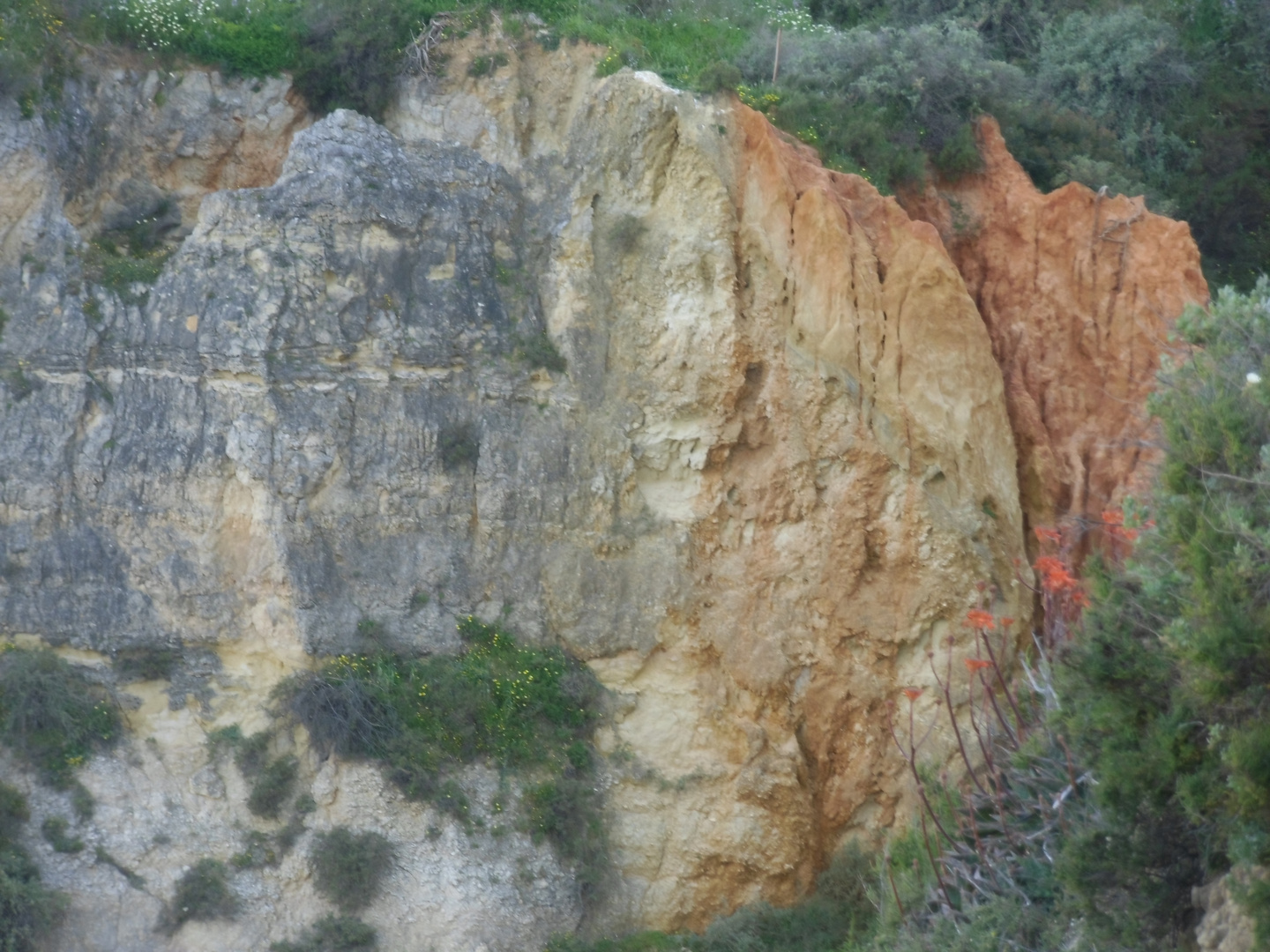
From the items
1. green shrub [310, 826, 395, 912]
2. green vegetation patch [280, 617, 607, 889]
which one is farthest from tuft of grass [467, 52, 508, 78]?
green shrub [310, 826, 395, 912]

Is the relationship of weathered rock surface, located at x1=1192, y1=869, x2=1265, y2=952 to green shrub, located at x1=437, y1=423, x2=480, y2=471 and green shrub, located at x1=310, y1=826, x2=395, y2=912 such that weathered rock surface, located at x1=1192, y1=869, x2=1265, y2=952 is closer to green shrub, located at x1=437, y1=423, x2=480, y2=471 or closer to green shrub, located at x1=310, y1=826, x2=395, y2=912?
green shrub, located at x1=310, y1=826, x2=395, y2=912

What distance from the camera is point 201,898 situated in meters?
11.8

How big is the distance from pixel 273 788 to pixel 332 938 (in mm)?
1425

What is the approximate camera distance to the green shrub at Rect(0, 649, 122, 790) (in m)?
11.8

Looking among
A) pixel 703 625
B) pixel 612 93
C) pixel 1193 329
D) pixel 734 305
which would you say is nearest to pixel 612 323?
pixel 734 305

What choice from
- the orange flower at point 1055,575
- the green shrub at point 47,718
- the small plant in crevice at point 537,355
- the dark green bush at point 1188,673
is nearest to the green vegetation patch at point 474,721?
the green shrub at point 47,718

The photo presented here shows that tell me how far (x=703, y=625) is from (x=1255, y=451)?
6119 mm

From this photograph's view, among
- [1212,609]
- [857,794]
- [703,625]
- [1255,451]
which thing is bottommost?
[857,794]

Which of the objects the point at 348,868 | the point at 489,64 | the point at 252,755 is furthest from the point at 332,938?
the point at 489,64

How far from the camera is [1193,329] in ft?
27.1

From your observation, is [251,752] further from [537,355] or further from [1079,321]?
[1079,321]

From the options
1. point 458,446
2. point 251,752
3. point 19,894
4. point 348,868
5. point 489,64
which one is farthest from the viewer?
point 489,64

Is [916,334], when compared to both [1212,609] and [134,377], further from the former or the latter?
[134,377]

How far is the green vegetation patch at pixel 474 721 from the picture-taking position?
39.7 feet
